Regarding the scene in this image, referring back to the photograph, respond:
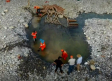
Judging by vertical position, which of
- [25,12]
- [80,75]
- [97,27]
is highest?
[25,12]

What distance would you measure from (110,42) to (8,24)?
10.7m

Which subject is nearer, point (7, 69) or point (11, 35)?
point (7, 69)

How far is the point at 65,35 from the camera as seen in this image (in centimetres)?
1405

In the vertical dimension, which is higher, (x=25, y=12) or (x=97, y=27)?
(x=25, y=12)

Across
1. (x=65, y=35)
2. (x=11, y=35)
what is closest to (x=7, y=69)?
(x=11, y=35)

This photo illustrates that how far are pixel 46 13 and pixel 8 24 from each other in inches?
189

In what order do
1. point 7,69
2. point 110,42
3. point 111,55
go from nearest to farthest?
point 7,69, point 111,55, point 110,42

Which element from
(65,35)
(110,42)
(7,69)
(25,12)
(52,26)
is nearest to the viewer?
(7,69)

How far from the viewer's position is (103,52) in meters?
11.9

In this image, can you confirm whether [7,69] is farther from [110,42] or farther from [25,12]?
[110,42]

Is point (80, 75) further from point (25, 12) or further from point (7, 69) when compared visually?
point (25, 12)

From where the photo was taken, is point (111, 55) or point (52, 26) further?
point (52, 26)

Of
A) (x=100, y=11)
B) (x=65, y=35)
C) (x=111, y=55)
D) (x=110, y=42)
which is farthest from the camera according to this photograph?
(x=100, y=11)

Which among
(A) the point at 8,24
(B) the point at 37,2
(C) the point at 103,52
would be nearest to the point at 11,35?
(A) the point at 8,24
